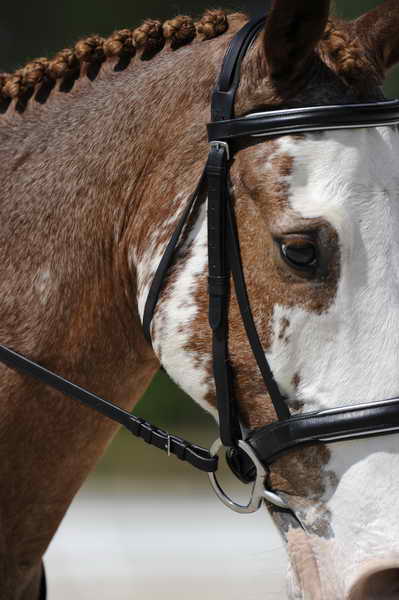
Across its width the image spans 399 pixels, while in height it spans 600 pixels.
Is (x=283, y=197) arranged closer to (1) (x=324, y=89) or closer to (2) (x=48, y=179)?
(1) (x=324, y=89)

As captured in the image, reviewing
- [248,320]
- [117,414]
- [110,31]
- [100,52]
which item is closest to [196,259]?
[248,320]

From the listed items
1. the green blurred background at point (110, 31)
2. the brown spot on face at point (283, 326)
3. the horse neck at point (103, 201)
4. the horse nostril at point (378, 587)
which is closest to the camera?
the horse nostril at point (378, 587)

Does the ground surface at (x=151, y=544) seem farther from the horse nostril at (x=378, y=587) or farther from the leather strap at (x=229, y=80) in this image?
the leather strap at (x=229, y=80)

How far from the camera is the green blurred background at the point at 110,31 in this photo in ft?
18.6

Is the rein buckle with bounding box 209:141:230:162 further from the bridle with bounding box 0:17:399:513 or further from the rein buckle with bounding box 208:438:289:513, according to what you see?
the rein buckle with bounding box 208:438:289:513

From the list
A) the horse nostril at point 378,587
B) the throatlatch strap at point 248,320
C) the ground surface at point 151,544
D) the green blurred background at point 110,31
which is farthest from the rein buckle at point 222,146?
the green blurred background at point 110,31

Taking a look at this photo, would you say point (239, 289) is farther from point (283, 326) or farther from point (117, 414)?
point (117, 414)

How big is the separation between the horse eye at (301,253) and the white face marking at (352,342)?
5 cm

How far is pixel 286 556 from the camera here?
1.70 meters

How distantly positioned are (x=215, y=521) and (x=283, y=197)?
4.33 metres

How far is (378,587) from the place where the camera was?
4.86 ft

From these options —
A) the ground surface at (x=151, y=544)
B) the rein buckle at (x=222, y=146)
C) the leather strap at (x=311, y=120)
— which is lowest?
the ground surface at (x=151, y=544)

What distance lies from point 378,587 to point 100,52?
1400 millimetres

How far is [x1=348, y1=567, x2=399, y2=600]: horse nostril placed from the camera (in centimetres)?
147
